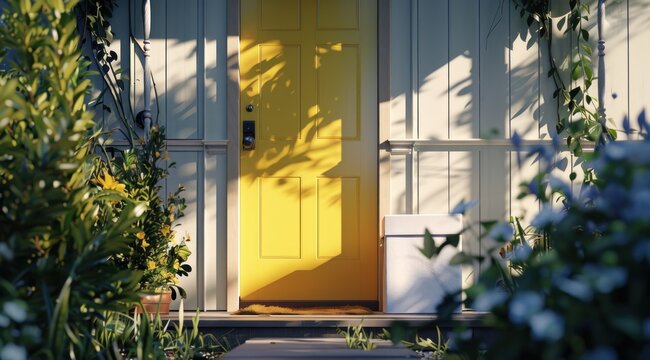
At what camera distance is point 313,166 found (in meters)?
4.92

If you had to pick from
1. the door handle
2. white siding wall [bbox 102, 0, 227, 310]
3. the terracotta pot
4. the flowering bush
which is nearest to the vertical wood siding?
white siding wall [bbox 102, 0, 227, 310]

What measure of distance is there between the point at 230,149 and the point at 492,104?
5.35 ft

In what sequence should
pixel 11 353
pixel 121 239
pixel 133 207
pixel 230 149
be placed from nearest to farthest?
pixel 11 353 → pixel 121 239 → pixel 133 207 → pixel 230 149

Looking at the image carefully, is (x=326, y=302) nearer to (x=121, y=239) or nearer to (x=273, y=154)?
(x=273, y=154)

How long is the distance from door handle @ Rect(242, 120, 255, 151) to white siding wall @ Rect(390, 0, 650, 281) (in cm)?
85

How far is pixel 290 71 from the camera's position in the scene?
496 centimetres

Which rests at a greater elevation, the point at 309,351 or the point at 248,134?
the point at 248,134

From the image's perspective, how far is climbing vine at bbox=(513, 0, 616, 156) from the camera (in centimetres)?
476

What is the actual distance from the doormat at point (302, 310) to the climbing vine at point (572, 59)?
5.23ft

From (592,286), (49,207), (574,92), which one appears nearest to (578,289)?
(592,286)

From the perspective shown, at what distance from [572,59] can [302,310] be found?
225 cm

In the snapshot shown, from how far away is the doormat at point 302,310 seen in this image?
15.3 ft

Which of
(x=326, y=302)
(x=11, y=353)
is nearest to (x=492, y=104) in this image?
(x=326, y=302)

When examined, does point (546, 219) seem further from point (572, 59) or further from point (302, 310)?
point (572, 59)
